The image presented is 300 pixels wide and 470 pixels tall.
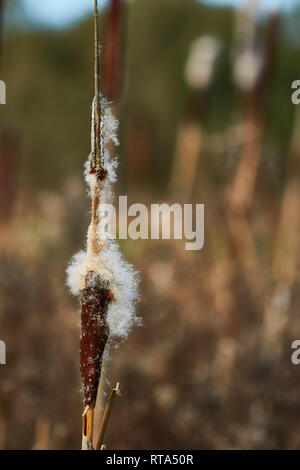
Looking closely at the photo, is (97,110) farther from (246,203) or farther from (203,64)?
(203,64)

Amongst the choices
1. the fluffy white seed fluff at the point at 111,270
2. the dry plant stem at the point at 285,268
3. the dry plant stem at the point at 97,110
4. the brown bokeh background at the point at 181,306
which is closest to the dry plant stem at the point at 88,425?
the fluffy white seed fluff at the point at 111,270

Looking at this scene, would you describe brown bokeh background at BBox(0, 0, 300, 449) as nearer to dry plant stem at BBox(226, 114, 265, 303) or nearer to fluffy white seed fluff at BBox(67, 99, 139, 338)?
dry plant stem at BBox(226, 114, 265, 303)

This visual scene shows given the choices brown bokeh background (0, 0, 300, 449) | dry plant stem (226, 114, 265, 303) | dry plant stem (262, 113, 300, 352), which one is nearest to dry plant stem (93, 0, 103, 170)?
brown bokeh background (0, 0, 300, 449)

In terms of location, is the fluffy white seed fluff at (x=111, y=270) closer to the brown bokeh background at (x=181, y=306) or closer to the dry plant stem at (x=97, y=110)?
the dry plant stem at (x=97, y=110)

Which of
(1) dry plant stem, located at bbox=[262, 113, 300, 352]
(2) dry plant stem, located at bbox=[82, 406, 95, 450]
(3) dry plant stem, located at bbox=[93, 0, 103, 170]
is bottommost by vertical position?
(2) dry plant stem, located at bbox=[82, 406, 95, 450]

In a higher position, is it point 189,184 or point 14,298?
point 189,184

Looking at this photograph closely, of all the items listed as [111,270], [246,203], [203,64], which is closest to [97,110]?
[111,270]

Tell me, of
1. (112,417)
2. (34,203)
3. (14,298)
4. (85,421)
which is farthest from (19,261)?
(34,203)
